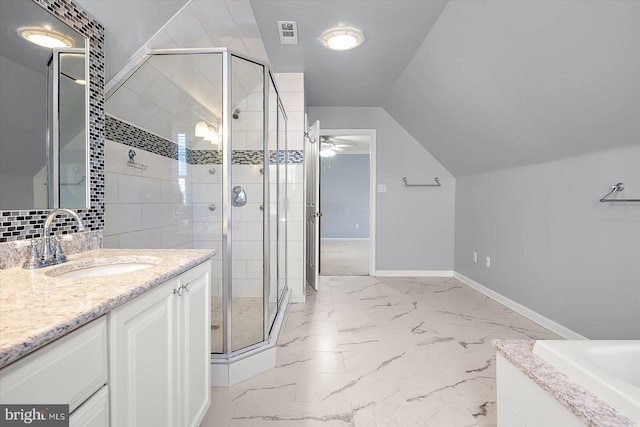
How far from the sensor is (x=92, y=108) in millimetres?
1400

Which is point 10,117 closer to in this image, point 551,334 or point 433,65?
point 433,65

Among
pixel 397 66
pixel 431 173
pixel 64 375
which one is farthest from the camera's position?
pixel 431 173

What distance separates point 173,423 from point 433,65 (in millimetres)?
3072

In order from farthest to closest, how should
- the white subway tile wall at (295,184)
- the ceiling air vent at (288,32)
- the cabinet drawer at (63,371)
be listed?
the white subway tile wall at (295,184) → the ceiling air vent at (288,32) → the cabinet drawer at (63,371)

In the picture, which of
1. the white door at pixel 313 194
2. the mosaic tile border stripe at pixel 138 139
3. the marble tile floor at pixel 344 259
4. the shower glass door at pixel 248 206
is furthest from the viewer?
the marble tile floor at pixel 344 259

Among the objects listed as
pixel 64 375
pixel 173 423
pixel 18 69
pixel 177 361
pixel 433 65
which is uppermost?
pixel 433 65

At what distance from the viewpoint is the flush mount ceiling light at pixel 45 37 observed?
1.08 metres

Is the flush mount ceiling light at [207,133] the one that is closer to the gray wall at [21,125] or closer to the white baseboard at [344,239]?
the gray wall at [21,125]

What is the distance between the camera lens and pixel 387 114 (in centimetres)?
433

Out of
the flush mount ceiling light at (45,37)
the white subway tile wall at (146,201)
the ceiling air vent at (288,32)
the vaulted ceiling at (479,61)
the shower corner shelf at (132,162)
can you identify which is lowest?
the white subway tile wall at (146,201)

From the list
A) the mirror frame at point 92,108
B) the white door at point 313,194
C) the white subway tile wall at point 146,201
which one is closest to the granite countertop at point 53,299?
the mirror frame at point 92,108

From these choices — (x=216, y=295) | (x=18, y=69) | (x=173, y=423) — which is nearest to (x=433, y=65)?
(x=216, y=295)

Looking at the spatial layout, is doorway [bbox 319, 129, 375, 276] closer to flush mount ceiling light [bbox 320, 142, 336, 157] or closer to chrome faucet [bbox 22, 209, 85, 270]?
flush mount ceiling light [bbox 320, 142, 336, 157]

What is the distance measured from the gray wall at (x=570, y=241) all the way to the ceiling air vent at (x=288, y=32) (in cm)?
234
